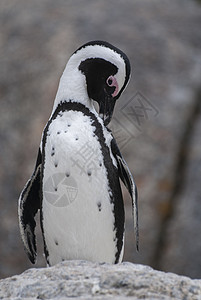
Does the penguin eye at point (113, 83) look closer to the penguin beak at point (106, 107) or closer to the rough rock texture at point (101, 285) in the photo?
the penguin beak at point (106, 107)

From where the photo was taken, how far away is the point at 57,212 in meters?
2.29

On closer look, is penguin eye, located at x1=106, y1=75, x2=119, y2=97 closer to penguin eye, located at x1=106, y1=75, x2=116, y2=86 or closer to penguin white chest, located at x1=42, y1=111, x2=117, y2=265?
penguin eye, located at x1=106, y1=75, x2=116, y2=86

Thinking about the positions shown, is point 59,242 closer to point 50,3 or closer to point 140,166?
point 140,166

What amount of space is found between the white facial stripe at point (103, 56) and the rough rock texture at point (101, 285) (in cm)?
73

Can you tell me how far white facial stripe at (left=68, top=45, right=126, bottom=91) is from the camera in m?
2.35

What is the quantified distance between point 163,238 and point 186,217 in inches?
7.7

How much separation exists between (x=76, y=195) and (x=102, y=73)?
1.49 feet

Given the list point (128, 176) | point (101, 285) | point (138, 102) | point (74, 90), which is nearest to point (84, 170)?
point (128, 176)

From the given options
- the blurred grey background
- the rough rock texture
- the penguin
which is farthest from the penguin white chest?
the blurred grey background

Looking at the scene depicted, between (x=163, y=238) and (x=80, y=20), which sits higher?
(x=80, y=20)

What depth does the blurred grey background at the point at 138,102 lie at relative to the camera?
427 cm

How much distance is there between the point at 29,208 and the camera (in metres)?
2.51

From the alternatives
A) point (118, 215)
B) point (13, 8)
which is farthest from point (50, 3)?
point (118, 215)

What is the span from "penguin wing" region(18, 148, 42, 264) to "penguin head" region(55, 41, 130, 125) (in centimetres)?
29
